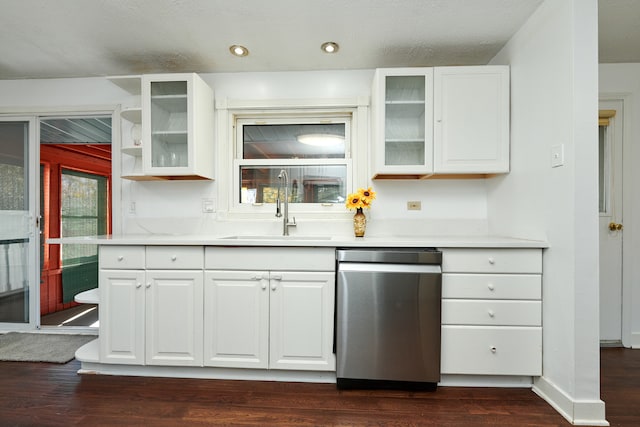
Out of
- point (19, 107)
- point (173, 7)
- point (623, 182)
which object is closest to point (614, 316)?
point (623, 182)

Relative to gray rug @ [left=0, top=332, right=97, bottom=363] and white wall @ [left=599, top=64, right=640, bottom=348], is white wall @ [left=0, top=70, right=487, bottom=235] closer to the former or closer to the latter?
gray rug @ [left=0, top=332, right=97, bottom=363]

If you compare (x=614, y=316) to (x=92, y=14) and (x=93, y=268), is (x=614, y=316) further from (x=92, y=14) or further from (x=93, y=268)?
(x=93, y=268)

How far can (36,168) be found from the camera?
278 centimetres

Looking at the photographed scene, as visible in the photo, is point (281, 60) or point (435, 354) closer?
point (435, 354)

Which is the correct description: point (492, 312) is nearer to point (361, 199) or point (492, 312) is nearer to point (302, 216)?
point (361, 199)

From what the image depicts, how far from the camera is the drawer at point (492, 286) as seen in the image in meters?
1.79

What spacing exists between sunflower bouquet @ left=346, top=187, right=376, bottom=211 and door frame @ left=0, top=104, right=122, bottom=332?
196 cm

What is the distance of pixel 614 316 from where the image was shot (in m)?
2.49

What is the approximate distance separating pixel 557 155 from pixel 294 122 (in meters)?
1.84

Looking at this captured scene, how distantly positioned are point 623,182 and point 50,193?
17.6 ft

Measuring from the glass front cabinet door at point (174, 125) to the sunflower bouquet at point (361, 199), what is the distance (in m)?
1.16

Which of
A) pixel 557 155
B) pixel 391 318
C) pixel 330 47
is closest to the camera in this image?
pixel 557 155

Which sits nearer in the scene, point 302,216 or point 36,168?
point 302,216

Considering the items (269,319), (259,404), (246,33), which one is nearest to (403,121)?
(246,33)
